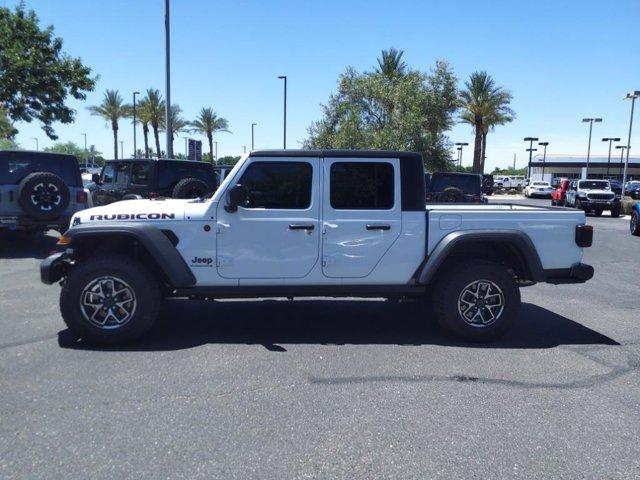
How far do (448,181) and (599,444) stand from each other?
13.6 meters

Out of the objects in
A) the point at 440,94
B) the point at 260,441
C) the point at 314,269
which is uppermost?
the point at 440,94

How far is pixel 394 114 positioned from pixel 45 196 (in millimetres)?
20255

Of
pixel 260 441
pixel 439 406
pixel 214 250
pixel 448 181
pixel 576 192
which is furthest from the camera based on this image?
pixel 576 192

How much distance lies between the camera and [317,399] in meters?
4.37

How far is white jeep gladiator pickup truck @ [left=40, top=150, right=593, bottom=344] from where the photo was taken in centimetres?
555

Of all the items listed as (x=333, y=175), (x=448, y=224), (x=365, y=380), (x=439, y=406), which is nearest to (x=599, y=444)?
(x=439, y=406)

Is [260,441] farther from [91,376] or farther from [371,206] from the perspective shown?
[371,206]

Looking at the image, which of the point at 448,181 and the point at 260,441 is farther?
the point at 448,181

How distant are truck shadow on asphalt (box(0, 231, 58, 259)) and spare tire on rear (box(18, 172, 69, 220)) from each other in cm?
98

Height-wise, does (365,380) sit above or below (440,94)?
below

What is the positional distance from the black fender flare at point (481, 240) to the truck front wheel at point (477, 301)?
231 millimetres

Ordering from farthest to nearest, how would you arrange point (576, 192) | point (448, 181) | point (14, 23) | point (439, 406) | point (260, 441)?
point (576, 192), point (14, 23), point (448, 181), point (439, 406), point (260, 441)

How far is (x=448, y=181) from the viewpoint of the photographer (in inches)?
665

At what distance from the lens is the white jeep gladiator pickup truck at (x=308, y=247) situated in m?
5.55
